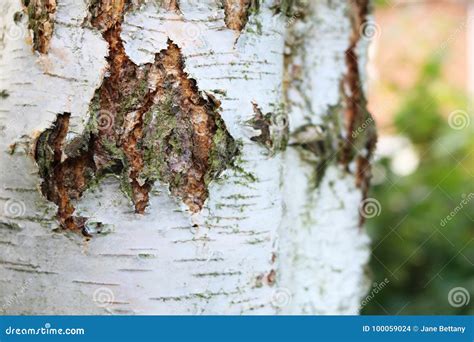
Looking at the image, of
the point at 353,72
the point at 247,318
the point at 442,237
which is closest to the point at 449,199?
the point at 442,237

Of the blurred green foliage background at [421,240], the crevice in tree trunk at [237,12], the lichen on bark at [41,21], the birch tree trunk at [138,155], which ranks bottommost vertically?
the blurred green foliage background at [421,240]

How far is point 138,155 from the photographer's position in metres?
0.94

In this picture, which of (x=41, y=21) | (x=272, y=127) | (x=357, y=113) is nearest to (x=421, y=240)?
(x=357, y=113)

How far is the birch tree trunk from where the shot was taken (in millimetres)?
936

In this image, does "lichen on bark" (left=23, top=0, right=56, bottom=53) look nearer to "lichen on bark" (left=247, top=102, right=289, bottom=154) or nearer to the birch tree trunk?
the birch tree trunk

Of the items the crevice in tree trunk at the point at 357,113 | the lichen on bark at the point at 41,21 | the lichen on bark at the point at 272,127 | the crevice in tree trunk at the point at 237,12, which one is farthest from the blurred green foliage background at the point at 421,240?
the lichen on bark at the point at 41,21

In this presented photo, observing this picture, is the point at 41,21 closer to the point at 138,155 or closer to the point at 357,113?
the point at 138,155

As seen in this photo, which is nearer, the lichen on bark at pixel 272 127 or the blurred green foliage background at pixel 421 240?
the lichen on bark at pixel 272 127

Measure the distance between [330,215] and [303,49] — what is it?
345mm

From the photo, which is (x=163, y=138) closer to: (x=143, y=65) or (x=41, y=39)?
(x=143, y=65)

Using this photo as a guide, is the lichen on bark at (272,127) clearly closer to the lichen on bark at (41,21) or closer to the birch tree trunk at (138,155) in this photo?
the birch tree trunk at (138,155)

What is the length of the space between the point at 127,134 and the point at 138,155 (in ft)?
0.12

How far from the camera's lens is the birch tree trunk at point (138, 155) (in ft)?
3.07

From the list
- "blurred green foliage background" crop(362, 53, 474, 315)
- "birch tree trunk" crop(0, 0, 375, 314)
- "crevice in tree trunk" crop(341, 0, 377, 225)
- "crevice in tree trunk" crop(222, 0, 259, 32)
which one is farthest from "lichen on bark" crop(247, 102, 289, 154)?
"blurred green foliage background" crop(362, 53, 474, 315)
